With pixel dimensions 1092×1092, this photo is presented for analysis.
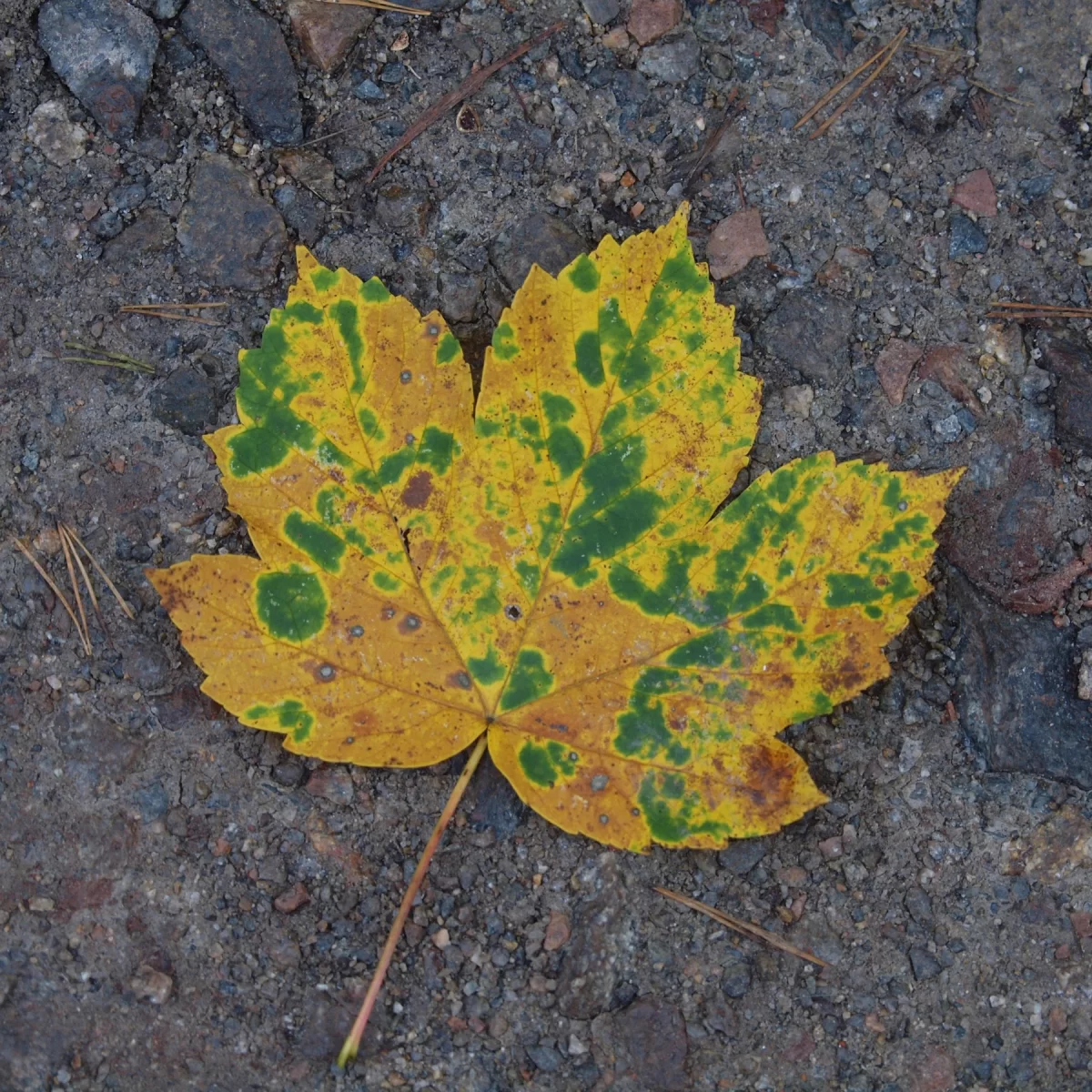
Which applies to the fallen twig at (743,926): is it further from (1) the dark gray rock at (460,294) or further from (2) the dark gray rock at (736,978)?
(1) the dark gray rock at (460,294)

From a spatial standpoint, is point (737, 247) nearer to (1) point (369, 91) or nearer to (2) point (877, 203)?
(2) point (877, 203)

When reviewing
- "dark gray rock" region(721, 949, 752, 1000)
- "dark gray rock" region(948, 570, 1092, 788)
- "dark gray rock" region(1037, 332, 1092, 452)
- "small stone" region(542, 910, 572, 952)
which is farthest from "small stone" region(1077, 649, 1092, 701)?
"small stone" region(542, 910, 572, 952)

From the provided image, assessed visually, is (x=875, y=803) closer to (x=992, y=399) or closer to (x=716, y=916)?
(x=716, y=916)

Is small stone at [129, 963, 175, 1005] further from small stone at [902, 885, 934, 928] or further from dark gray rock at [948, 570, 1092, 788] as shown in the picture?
dark gray rock at [948, 570, 1092, 788]

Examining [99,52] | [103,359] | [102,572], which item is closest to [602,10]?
[99,52]

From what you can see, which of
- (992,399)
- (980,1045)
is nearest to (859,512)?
(992,399)

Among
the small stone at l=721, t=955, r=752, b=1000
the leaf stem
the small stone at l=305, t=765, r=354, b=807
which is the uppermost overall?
the small stone at l=305, t=765, r=354, b=807
